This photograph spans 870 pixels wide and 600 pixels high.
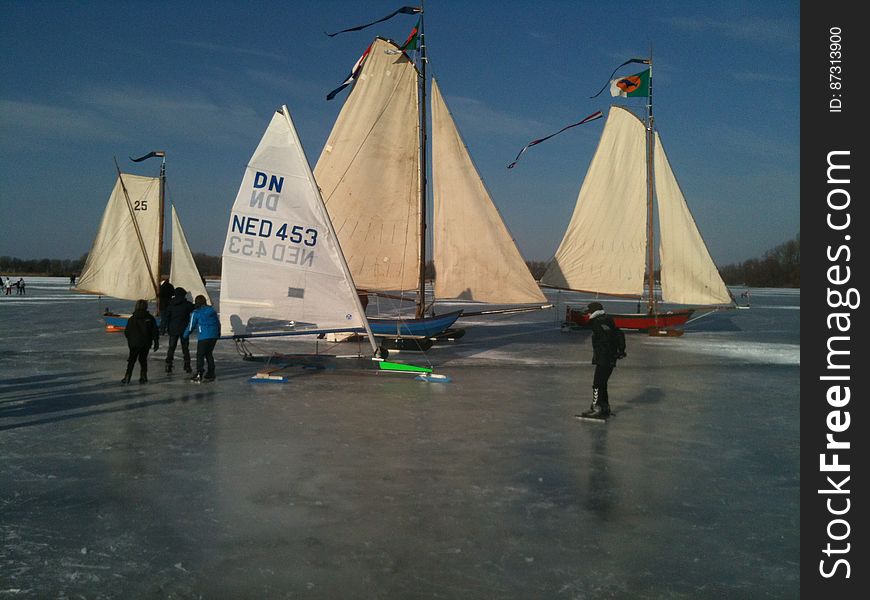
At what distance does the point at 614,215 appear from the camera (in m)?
27.2

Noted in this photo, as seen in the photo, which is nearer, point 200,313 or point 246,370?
point 200,313

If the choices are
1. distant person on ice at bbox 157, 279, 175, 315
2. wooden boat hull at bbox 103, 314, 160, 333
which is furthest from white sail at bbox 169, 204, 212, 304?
wooden boat hull at bbox 103, 314, 160, 333

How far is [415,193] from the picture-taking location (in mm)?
20469

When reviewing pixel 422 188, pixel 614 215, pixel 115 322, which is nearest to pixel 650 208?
pixel 614 215

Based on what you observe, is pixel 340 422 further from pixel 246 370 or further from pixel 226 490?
pixel 246 370

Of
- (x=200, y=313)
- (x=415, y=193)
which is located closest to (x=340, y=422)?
(x=200, y=313)

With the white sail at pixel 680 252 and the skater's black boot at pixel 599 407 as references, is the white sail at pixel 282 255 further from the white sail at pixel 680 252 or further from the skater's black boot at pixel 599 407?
the white sail at pixel 680 252

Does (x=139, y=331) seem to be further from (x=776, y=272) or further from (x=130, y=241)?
(x=776, y=272)

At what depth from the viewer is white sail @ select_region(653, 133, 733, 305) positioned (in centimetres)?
2653

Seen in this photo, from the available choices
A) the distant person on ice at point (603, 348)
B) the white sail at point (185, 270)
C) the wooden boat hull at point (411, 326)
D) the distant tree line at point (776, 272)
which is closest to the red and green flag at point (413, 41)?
the wooden boat hull at point (411, 326)

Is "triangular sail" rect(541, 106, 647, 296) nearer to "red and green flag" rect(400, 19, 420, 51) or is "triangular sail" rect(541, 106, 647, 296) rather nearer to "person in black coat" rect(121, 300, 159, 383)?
"red and green flag" rect(400, 19, 420, 51)

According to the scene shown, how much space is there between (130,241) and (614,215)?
1988cm

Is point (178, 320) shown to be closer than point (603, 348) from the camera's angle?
No
